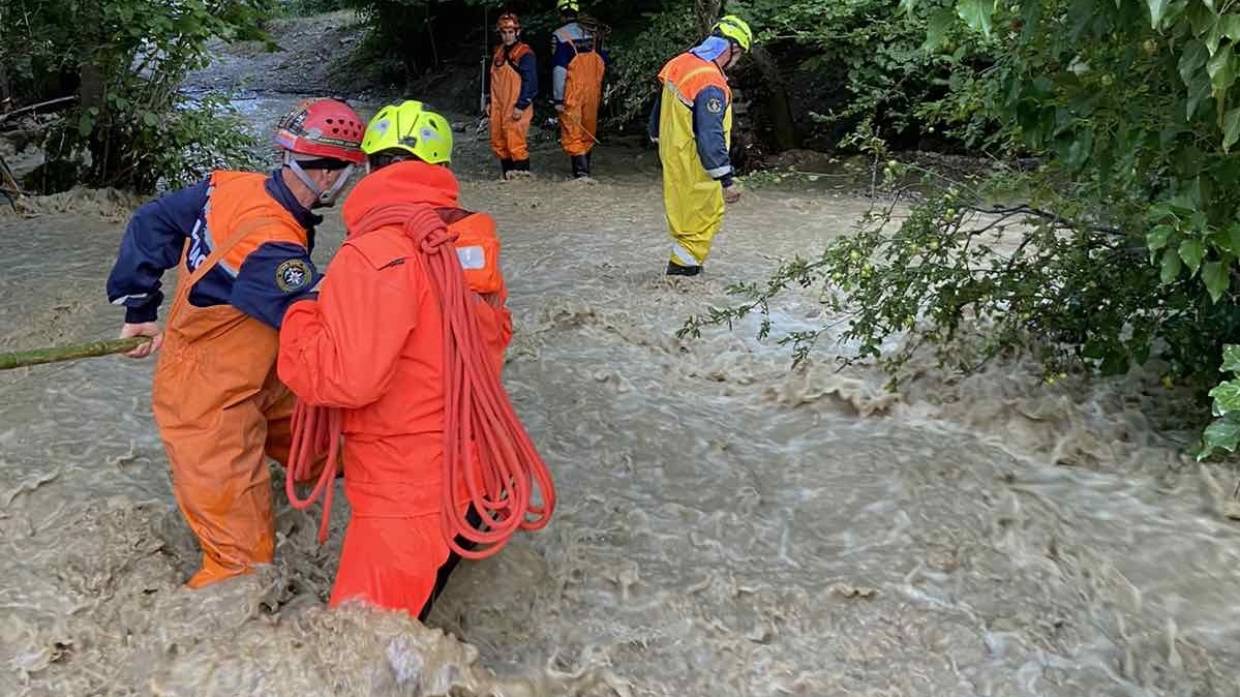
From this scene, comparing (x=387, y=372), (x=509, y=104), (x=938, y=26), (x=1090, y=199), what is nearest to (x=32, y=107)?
(x=509, y=104)

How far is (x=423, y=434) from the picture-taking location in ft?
8.97

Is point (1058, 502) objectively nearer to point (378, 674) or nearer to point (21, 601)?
point (378, 674)

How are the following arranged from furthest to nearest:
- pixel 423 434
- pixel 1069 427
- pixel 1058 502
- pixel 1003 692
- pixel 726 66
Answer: pixel 726 66 → pixel 1069 427 → pixel 1058 502 → pixel 1003 692 → pixel 423 434

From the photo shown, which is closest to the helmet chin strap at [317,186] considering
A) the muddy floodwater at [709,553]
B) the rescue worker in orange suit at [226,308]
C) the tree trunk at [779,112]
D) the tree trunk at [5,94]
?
the rescue worker in orange suit at [226,308]

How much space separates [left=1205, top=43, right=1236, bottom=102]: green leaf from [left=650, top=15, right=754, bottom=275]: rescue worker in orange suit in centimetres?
465

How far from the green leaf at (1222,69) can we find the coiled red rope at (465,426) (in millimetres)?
1653

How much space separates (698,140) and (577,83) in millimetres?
4931

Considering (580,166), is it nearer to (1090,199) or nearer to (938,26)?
(1090,199)

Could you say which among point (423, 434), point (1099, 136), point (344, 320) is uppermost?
point (1099, 136)

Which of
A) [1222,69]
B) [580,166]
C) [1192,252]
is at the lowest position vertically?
[580,166]

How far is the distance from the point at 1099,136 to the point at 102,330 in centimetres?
501

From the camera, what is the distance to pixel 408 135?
9.29 feet

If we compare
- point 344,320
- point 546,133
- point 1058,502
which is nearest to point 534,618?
point 344,320

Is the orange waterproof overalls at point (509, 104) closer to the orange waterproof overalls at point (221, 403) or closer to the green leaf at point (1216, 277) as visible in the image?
the orange waterproof overalls at point (221, 403)
